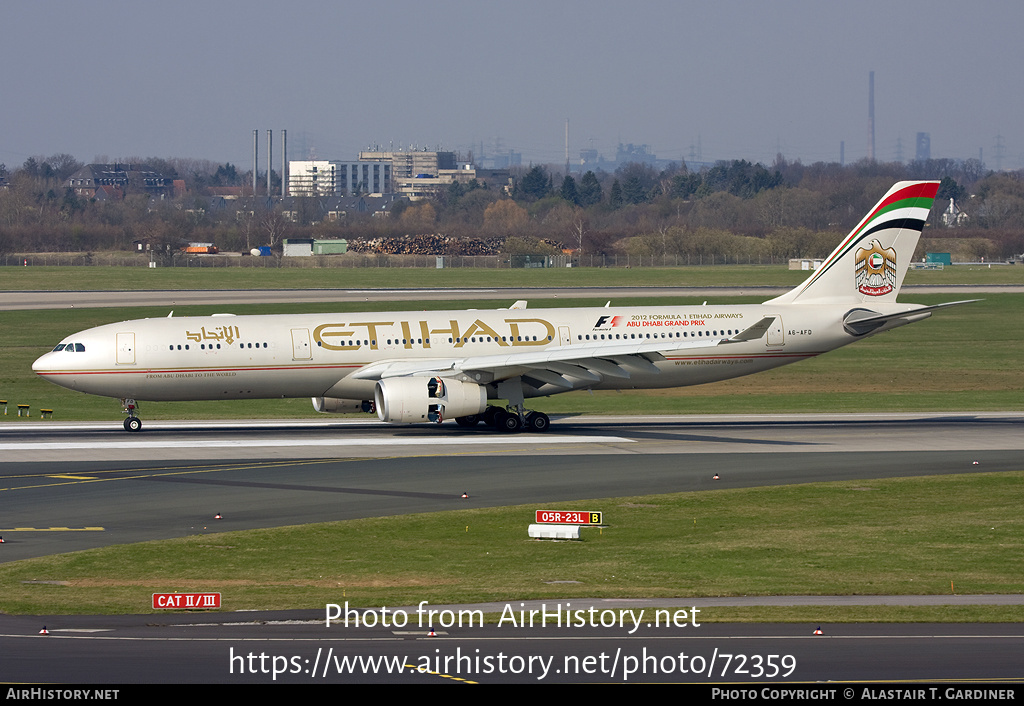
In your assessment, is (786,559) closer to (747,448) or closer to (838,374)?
(747,448)

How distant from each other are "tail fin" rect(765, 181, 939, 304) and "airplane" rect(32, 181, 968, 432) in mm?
764

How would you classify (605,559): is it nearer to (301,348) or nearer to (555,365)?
(555,365)

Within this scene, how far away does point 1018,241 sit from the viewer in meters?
190

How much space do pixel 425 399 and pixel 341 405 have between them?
6005 mm

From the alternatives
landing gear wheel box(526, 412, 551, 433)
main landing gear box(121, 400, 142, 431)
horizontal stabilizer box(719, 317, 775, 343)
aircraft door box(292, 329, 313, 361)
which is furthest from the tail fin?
main landing gear box(121, 400, 142, 431)

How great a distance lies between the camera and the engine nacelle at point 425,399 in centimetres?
4134

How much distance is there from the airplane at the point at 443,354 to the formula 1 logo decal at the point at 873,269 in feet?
→ 2.96

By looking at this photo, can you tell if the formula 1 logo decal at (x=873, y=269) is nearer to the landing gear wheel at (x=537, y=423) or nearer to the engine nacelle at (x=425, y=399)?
the landing gear wheel at (x=537, y=423)

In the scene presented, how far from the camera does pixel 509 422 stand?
149ft

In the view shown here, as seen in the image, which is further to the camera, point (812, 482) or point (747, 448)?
point (747, 448)

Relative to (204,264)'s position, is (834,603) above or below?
below
